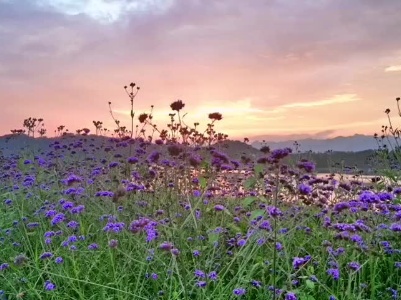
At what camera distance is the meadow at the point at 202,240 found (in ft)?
11.7

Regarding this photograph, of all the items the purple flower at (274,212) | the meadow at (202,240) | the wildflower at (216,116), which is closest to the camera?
the purple flower at (274,212)

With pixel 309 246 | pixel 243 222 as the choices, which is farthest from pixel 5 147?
pixel 309 246

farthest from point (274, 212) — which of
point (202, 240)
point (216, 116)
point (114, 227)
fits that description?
point (202, 240)

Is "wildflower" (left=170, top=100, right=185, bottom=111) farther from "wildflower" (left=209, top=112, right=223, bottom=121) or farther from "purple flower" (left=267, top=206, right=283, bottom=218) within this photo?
"purple flower" (left=267, top=206, right=283, bottom=218)

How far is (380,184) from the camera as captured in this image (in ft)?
22.0

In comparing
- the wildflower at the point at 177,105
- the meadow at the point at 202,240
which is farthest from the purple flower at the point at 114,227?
the wildflower at the point at 177,105

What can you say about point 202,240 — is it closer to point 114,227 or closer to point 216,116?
point 114,227

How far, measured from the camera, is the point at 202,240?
4.82 m

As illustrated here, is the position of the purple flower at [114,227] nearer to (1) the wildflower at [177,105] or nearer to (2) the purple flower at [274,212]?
(1) the wildflower at [177,105]

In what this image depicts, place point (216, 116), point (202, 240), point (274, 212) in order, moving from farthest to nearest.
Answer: point (202, 240) < point (216, 116) < point (274, 212)

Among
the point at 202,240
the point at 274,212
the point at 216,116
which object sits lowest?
the point at 202,240

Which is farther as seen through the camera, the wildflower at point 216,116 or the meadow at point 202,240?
the wildflower at point 216,116

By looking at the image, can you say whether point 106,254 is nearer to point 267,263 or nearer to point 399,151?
point 267,263

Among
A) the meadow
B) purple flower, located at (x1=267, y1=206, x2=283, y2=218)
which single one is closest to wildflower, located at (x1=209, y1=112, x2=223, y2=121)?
the meadow
